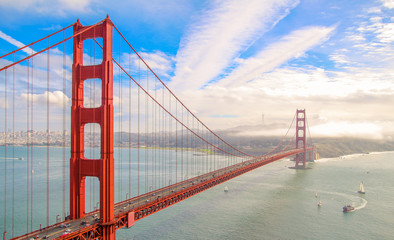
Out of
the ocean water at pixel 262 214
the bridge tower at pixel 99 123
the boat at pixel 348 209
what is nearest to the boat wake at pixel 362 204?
the ocean water at pixel 262 214

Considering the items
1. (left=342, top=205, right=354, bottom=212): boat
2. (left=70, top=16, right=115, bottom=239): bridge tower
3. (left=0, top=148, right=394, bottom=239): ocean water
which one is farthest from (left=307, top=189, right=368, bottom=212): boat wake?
(left=70, top=16, right=115, bottom=239): bridge tower

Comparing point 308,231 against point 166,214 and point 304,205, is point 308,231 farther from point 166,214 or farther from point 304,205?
point 166,214

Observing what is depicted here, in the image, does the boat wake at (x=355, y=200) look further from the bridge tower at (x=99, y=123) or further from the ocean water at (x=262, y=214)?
the bridge tower at (x=99, y=123)

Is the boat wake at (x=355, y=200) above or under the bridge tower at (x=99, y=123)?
under

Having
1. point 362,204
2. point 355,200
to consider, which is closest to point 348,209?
point 362,204

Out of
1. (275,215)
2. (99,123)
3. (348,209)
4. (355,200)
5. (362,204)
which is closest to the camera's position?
(99,123)

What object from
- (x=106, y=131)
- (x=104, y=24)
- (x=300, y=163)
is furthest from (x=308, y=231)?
(x=300, y=163)

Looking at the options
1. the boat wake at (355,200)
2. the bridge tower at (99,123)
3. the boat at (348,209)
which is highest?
the bridge tower at (99,123)

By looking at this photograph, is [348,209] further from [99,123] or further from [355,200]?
[99,123]

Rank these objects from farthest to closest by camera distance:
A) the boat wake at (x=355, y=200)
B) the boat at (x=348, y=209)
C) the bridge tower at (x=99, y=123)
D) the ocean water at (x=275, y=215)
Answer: the boat wake at (x=355, y=200) → the boat at (x=348, y=209) → the ocean water at (x=275, y=215) → the bridge tower at (x=99, y=123)
